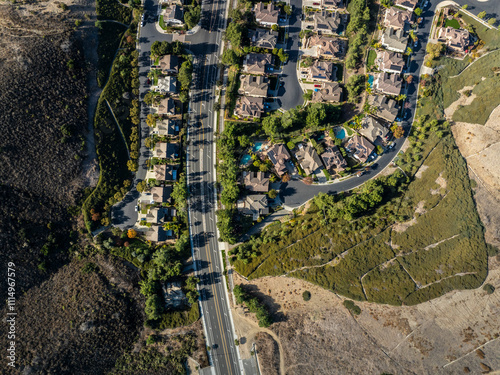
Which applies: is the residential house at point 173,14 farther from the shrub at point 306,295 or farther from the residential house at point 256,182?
the shrub at point 306,295

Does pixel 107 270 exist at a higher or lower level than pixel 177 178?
lower

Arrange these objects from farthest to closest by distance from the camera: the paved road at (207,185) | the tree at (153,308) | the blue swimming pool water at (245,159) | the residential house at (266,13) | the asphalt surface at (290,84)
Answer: the asphalt surface at (290,84) → the blue swimming pool water at (245,159) → the residential house at (266,13) → the paved road at (207,185) → the tree at (153,308)

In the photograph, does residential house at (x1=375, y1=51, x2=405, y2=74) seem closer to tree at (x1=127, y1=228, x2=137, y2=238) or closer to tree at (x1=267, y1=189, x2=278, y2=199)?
tree at (x1=267, y1=189, x2=278, y2=199)

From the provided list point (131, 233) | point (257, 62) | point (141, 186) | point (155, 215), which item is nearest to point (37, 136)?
point (141, 186)

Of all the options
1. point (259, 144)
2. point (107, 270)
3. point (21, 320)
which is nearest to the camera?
point (21, 320)

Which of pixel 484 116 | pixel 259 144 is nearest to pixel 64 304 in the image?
pixel 259 144

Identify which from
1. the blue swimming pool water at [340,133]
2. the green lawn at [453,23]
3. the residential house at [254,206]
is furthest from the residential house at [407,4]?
the residential house at [254,206]

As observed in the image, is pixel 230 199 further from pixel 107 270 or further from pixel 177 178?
pixel 107 270
